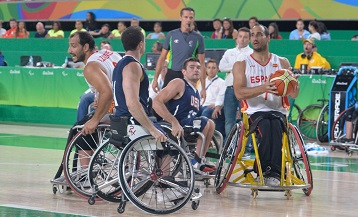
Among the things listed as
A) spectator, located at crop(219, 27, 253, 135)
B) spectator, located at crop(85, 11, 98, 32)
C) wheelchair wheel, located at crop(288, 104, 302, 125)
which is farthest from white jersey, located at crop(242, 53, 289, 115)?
spectator, located at crop(85, 11, 98, 32)

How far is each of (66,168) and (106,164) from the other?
1.29 feet

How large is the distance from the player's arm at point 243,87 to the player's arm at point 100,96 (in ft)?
4.65

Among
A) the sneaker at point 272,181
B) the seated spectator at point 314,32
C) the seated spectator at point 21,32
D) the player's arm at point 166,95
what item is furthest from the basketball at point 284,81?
the seated spectator at point 21,32

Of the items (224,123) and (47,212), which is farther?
(224,123)

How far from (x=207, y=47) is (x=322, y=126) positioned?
4.60 metres

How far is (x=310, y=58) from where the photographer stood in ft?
52.6

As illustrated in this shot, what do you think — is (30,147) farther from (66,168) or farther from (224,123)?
(66,168)

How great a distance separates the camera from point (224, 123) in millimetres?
14367

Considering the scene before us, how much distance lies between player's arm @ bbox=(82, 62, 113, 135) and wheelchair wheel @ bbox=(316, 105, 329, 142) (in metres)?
6.88

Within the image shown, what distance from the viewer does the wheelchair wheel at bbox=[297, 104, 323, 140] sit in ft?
49.7

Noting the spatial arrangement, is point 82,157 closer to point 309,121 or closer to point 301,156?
point 301,156

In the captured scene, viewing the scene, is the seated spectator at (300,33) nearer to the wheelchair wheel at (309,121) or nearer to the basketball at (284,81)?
the wheelchair wheel at (309,121)

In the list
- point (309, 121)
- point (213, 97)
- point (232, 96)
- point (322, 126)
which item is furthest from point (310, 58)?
point (232, 96)

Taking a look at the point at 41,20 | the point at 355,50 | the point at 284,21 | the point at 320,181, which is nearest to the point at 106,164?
the point at 320,181
